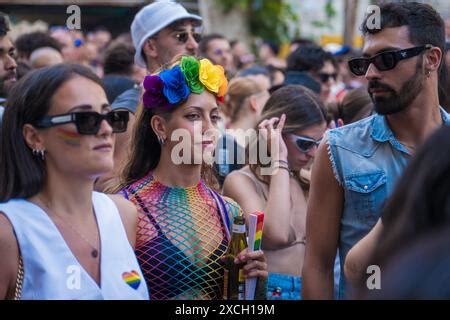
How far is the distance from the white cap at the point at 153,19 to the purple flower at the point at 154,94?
6.01 ft

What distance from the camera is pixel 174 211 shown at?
3.17 m

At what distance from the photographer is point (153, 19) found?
5.13m

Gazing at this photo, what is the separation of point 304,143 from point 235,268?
1.37 m

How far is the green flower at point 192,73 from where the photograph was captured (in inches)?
131

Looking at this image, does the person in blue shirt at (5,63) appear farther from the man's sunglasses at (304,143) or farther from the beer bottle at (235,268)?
the beer bottle at (235,268)

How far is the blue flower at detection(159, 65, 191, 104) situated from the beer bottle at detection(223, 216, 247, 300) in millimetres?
649

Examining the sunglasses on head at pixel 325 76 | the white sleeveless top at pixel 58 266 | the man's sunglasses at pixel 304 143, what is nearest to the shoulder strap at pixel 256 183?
the man's sunglasses at pixel 304 143

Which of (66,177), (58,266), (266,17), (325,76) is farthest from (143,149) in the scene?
(266,17)

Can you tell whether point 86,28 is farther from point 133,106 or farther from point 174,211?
point 174,211

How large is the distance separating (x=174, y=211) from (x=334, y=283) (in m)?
0.85

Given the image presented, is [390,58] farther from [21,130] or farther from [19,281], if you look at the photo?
[19,281]

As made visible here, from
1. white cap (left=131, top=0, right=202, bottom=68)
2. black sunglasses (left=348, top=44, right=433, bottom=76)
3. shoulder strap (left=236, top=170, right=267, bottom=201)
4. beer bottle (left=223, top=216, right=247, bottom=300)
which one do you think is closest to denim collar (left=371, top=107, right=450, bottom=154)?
black sunglasses (left=348, top=44, right=433, bottom=76)

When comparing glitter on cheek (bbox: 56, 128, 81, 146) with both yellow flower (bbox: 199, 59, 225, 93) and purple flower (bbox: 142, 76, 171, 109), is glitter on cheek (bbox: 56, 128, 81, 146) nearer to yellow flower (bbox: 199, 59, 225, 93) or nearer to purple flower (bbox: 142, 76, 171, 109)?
purple flower (bbox: 142, 76, 171, 109)
